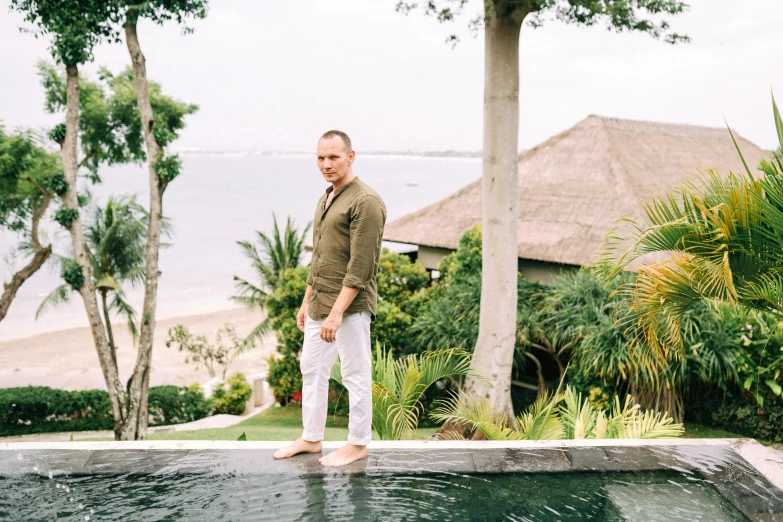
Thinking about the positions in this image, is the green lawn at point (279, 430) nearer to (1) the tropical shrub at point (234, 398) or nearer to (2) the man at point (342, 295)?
(1) the tropical shrub at point (234, 398)

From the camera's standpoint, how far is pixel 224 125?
94.7 meters

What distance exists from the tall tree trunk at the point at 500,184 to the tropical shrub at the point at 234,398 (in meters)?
8.40

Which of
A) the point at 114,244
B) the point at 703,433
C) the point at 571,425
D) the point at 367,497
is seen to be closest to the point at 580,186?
the point at 703,433

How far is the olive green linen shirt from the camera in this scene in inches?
145

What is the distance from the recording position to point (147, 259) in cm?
1240

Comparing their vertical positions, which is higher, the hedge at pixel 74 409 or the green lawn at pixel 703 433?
the green lawn at pixel 703 433

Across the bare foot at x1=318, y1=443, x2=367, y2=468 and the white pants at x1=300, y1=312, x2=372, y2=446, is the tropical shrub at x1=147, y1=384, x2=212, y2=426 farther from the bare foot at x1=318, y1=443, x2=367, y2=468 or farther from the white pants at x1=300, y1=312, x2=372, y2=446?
the bare foot at x1=318, y1=443, x2=367, y2=468

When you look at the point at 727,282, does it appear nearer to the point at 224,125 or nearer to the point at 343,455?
the point at 343,455

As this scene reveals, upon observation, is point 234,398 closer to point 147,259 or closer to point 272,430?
point 272,430

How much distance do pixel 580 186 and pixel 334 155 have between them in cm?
1031

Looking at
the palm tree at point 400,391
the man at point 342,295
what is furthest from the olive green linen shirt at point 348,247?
the palm tree at point 400,391

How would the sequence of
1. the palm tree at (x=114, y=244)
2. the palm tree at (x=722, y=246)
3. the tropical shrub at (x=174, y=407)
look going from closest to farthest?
the palm tree at (x=722, y=246), the tropical shrub at (x=174, y=407), the palm tree at (x=114, y=244)

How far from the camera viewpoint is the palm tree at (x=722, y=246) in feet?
12.5

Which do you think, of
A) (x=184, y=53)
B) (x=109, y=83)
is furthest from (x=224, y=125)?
(x=109, y=83)
